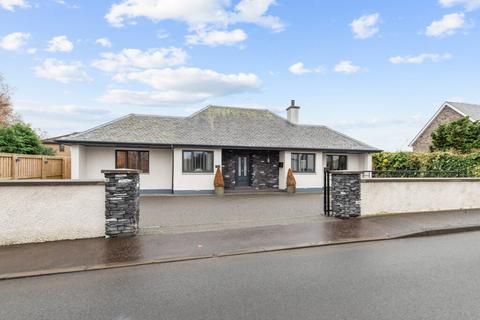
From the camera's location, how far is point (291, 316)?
3.28 m

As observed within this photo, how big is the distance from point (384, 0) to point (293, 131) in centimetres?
1028

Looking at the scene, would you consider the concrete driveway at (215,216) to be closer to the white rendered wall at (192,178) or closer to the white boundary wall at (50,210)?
the white boundary wall at (50,210)

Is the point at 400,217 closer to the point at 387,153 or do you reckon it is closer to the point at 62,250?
the point at 62,250

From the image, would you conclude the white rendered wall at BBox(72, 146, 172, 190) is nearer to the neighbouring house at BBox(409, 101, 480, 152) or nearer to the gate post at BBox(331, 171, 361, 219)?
the gate post at BBox(331, 171, 361, 219)

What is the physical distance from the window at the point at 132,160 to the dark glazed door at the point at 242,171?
5.64 metres

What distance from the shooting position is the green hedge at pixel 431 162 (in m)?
13.0

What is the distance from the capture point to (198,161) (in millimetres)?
17031

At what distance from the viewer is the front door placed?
18.6 m

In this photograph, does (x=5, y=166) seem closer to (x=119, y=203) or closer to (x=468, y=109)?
(x=119, y=203)

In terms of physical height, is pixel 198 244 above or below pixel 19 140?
below

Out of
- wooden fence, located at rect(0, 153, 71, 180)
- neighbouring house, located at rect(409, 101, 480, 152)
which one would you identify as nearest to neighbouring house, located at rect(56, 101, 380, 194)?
wooden fence, located at rect(0, 153, 71, 180)

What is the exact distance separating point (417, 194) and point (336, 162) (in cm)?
980

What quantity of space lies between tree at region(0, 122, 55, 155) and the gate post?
18.4 meters

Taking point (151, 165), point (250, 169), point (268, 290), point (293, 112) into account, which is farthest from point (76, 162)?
point (293, 112)
